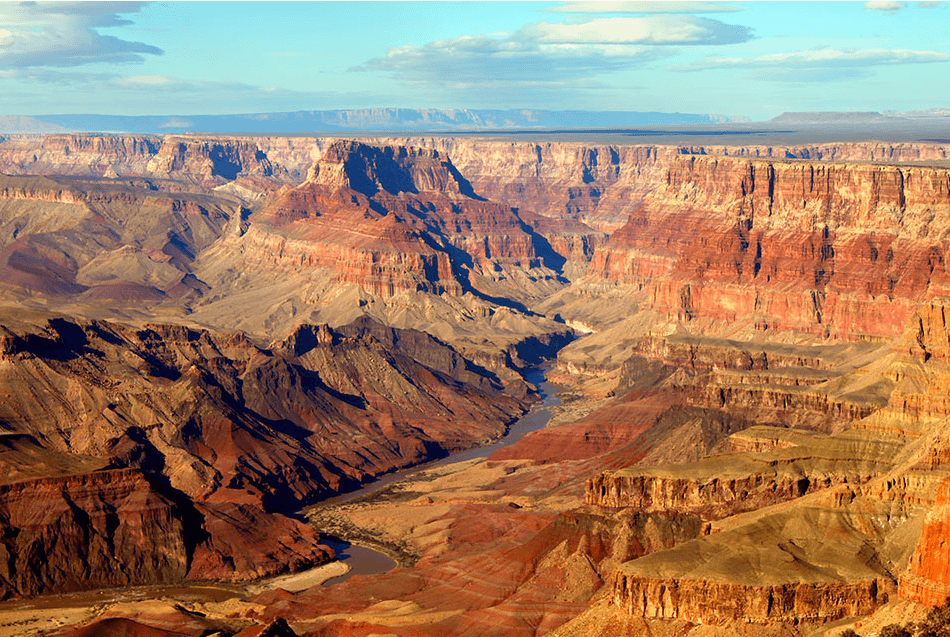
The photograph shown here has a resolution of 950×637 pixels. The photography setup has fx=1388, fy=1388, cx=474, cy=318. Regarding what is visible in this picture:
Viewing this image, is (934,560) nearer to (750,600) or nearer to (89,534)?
(750,600)

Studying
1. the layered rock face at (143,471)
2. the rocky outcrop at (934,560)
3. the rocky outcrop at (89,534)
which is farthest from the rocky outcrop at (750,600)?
the rocky outcrop at (89,534)

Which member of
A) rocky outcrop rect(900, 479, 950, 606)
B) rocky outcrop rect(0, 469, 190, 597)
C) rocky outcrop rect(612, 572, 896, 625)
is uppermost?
rocky outcrop rect(900, 479, 950, 606)

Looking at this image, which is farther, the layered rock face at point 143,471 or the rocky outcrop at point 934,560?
the layered rock face at point 143,471

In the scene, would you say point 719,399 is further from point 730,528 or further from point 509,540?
point 730,528

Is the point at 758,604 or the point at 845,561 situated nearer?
the point at 758,604

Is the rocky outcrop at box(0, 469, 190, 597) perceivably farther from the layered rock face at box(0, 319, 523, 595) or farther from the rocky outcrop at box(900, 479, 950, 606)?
the rocky outcrop at box(900, 479, 950, 606)

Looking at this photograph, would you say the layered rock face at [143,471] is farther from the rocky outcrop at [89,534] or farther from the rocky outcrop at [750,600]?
the rocky outcrop at [750,600]

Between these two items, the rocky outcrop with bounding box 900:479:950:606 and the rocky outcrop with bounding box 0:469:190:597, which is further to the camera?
the rocky outcrop with bounding box 0:469:190:597

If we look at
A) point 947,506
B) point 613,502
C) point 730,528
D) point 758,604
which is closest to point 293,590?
point 613,502

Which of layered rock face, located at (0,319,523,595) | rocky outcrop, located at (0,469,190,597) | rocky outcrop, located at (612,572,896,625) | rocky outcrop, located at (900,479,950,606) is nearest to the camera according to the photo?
rocky outcrop, located at (900,479,950,606)

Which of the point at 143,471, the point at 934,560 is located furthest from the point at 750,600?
the point at 143,471

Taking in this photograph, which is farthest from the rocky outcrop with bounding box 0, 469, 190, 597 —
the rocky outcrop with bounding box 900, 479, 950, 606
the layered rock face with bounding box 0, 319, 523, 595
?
the rocky outcrop with bounding box 900, 479, 950, 606
